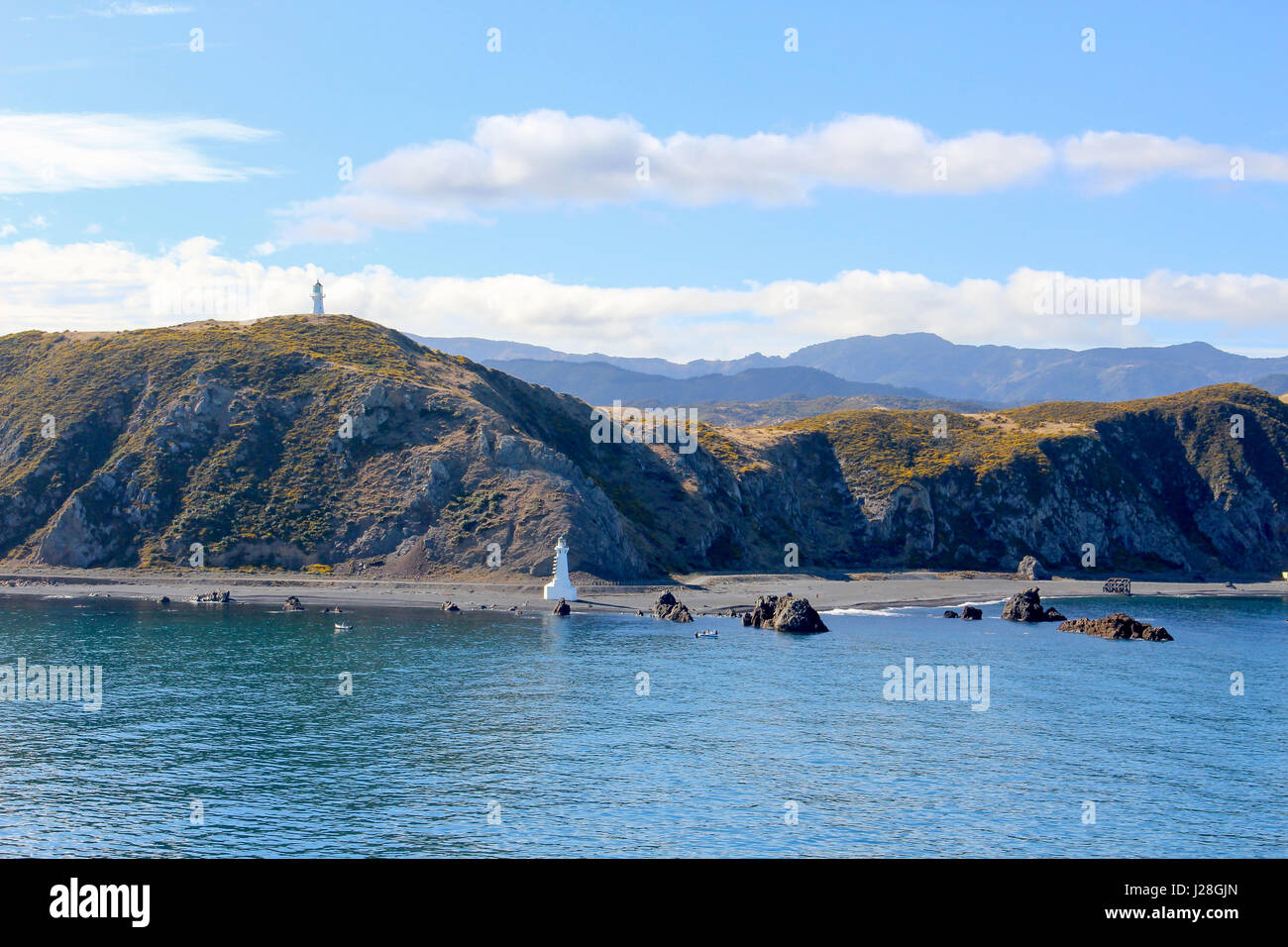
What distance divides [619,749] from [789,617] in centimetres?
4887

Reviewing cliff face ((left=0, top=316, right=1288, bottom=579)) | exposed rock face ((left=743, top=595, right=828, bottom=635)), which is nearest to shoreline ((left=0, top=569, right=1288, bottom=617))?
cliff face ((left=0, top=316, right=1288, bottom=579))

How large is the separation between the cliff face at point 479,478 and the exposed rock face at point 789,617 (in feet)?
84.7

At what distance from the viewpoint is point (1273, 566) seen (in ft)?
591

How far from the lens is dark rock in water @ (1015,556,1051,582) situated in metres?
154

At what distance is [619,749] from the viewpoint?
52500 millimetres

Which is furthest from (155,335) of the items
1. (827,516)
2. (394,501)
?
(827,516)

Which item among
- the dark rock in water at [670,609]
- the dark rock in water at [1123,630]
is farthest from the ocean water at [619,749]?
the dark rock in water at [670,609]

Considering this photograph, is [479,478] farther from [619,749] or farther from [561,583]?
[619,749]

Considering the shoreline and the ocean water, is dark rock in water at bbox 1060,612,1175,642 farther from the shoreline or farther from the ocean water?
the shoreline

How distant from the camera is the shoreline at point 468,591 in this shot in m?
112

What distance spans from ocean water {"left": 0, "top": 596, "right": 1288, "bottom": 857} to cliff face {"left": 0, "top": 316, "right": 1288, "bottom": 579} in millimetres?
37261

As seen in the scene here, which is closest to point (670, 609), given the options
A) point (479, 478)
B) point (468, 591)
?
point (468, 591)

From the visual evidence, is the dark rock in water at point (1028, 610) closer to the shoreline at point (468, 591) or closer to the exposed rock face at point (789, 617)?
the shoreline at point (468, 591)
